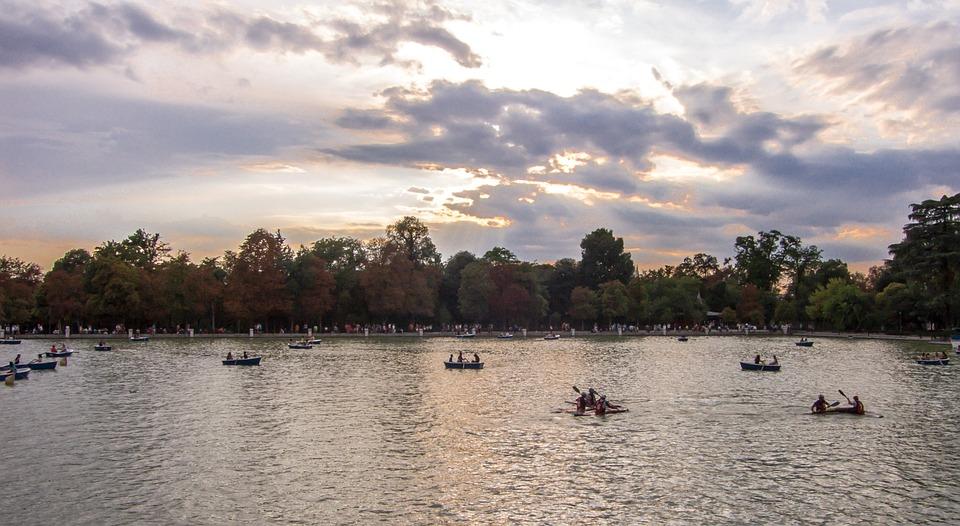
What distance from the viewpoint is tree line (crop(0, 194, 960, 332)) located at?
358 ft

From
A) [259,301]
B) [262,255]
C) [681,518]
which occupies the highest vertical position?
[262,255]

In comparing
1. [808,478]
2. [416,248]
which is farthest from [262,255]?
[808,478]

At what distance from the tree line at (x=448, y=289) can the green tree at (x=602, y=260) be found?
30 cm

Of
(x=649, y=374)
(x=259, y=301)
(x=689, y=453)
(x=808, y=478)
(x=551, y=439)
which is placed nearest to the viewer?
(x=808, y=478)

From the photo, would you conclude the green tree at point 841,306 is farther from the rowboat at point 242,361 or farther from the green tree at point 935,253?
the rowboat at point 242,361

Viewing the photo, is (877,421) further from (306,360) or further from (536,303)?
(536,303)

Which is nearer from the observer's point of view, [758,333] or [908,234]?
[908,234]

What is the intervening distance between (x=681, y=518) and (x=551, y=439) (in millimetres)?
10544

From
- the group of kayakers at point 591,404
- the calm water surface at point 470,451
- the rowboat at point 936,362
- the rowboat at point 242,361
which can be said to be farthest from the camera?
the rowboat at point 936,362

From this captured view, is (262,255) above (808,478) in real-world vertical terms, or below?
above

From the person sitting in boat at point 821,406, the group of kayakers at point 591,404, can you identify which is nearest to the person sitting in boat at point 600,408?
the group of kayakers at point 591,404

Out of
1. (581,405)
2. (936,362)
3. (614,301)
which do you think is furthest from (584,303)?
(581,405)

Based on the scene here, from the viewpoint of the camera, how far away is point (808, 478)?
24141 millimetres

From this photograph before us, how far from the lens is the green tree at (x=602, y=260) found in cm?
15375
